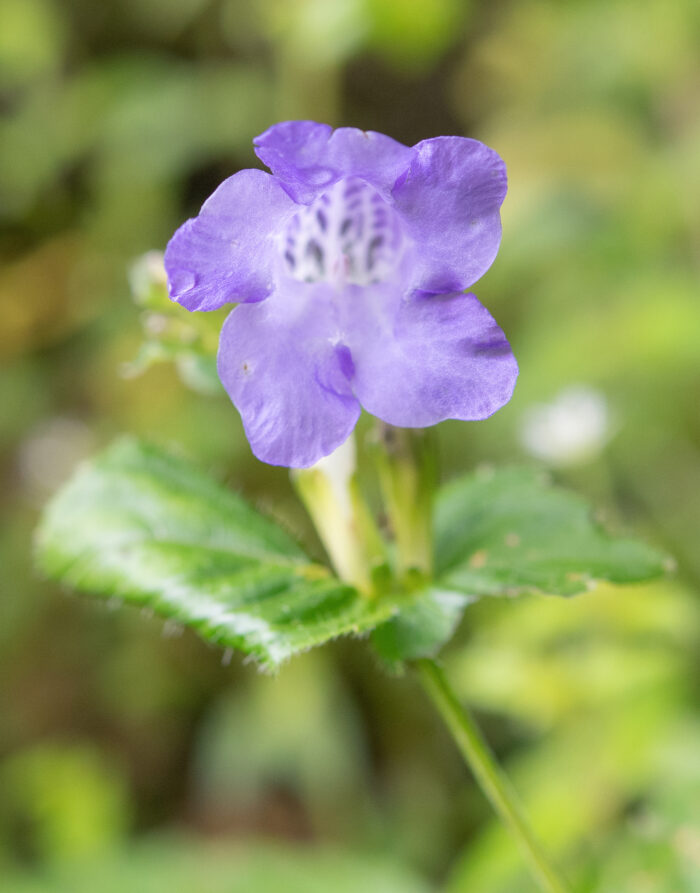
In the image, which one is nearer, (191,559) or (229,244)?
(229,244)

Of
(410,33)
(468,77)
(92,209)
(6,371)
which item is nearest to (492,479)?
(410,33)

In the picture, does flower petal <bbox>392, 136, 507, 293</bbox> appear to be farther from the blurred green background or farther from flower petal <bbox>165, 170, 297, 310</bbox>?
the blurred green background

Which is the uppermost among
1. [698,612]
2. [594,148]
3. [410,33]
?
[410,33]

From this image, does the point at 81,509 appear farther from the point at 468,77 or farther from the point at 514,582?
the point at 468,77

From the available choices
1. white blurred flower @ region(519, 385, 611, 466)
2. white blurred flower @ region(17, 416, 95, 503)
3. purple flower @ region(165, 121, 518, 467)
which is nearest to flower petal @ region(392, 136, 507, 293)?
purple flower @ region(165, 121, 518, 467)

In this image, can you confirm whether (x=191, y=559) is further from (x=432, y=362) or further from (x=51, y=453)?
(x=51, y=453)

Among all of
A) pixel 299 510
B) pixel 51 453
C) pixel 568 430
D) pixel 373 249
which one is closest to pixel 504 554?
pixel 373 249
